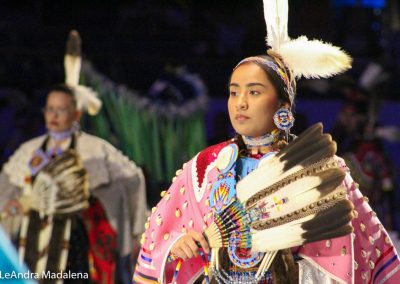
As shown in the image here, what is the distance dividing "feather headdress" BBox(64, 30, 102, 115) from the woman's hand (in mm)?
3273

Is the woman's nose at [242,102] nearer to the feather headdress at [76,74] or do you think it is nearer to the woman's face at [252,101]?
the woman's face at [252,101]

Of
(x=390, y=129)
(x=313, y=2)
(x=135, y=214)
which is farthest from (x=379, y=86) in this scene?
(x=135, y=214)

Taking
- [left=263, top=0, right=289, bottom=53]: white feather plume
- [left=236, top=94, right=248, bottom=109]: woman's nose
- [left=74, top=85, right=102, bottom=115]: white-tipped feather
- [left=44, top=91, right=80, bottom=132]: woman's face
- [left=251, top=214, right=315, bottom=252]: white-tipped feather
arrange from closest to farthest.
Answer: [left=251, top=214, right=315, bottom=252]: white-tipped feather, [left=236, top=94, right=248, bottom=109]: woman's nose, [left=263, top=0, right=289, bottom=53]: white feather plume, [left=44, top=91, right=80, bottom=132]: woman's face, [left=74, top=85, right=102, bottom=115]: white-tipped feather

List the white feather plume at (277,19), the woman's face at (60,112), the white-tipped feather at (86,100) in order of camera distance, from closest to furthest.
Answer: the white feather plume at (277,19), the woman's face at (60,112), the white-tipped feather at (86,100)

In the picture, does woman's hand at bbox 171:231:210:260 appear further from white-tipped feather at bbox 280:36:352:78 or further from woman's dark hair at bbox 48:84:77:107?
woman's dark hair at bbox 48:84:77:107

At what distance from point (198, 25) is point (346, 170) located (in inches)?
175

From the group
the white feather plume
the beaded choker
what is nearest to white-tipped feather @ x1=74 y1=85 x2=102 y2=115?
the beaded choker

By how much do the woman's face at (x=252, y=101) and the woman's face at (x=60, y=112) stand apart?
2.98 m

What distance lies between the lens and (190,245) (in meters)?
3.46

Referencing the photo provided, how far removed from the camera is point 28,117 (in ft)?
24.3

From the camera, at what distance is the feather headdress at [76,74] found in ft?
21.6

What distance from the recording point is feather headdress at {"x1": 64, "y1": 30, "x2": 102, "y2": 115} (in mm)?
6586

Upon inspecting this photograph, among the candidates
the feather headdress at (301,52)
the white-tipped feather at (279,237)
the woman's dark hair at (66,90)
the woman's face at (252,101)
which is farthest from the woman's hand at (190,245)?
the woman's dark hair at (66,90)

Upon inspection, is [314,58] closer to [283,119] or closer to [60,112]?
[283,119]
